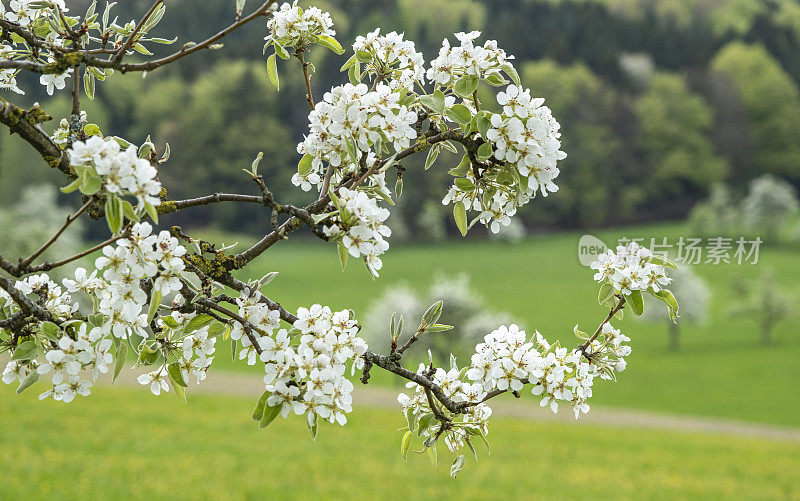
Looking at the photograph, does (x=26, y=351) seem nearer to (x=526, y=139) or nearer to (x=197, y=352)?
(x=197, y=352)

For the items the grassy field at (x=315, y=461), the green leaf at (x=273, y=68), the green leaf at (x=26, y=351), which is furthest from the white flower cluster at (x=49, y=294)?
the grassy field at (x=315, y=461)

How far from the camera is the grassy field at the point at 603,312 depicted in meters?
27.0

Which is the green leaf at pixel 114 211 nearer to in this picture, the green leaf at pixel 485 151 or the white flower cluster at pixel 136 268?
the white flower cluster at pixel 136 268

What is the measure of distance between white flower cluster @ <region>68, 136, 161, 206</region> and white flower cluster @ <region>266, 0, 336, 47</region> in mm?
859

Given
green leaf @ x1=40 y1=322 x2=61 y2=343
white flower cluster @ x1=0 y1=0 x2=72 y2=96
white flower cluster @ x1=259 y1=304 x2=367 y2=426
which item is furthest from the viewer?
white flower cluster @ x1=0 y1=0 x2=72 y2=96

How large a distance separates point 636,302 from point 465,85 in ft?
2.86

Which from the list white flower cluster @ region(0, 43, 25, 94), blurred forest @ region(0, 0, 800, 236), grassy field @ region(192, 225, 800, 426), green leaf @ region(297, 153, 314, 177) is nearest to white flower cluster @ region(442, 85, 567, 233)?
green leaf @ region(297, 153, 314, 177)

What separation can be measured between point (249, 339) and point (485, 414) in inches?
34.0

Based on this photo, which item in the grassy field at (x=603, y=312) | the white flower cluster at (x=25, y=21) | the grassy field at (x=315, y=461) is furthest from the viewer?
the grassy field at (x=603, y=312)

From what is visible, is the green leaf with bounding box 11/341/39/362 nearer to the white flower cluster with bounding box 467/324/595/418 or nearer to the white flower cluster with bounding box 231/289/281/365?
the white flower cluster with bounding box 231/289/281/365

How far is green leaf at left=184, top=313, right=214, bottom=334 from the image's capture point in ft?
5.94

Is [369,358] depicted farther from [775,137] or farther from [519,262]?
[775,137]

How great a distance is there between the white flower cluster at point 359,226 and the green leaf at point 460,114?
1.45 feet

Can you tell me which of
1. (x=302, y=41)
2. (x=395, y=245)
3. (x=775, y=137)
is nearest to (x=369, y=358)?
(x=302, y=41)
